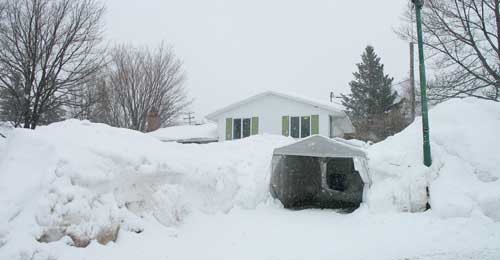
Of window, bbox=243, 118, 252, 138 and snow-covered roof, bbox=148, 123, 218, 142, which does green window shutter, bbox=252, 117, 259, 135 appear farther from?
snow-covered roof, bbox=148, 123, 218, 142

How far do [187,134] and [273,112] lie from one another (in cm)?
727

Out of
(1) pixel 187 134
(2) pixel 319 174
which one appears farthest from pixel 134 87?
(2) pixel 319 174

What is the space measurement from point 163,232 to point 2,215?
2944 millimetres

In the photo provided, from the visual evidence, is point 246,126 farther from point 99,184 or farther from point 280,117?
point 99,184

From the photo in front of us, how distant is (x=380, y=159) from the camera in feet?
36.1

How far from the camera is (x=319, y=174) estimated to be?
621 inches

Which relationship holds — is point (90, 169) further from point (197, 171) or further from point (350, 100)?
point (350, 100)

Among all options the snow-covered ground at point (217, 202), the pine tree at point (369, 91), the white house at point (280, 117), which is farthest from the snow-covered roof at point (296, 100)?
the pine tree at point (369, 91)

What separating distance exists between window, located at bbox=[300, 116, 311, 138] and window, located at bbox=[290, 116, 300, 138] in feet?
0.62

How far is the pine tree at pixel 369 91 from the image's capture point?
37.9 meters

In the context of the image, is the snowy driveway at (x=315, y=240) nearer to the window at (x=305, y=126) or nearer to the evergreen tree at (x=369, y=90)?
the window at (x=305, y=126)

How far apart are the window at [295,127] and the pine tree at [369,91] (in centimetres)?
1480

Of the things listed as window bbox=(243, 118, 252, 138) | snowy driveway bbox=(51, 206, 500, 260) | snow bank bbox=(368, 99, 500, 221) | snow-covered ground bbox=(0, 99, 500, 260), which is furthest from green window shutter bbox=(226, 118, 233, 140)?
snowy driveway bbox=(51, 206, 500, 260)

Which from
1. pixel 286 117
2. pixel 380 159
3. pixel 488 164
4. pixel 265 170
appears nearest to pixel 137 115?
pixel 286 117
